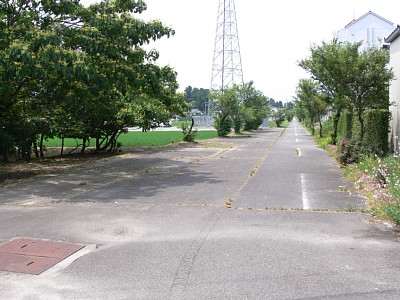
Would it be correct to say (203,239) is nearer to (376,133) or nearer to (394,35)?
(376,133)

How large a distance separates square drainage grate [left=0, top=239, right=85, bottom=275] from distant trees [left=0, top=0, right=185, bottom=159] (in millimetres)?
5729

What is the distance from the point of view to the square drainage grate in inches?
199

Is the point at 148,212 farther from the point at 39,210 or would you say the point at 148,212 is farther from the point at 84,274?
the point at 84,274

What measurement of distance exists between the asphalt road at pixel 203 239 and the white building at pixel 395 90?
5.74 m

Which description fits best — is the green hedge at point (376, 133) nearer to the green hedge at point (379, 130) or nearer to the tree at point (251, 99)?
the green hedge at point (379, 130)

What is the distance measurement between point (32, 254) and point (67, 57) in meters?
6.42

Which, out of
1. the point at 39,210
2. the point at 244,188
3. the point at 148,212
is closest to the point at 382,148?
the point at 244,188

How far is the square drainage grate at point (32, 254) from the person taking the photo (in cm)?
505

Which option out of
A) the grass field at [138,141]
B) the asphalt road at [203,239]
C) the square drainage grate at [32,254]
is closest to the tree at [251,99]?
the grass field at [138,141]

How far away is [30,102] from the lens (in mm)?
15680

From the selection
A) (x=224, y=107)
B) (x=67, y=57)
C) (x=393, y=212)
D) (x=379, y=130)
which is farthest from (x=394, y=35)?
(x=224, y=107)

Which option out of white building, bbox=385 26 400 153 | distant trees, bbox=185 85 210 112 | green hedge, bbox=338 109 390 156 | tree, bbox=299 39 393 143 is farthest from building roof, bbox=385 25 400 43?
distant trees, bbox=185 85 210 112

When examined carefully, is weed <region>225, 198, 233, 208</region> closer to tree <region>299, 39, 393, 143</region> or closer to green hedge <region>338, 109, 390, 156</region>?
green hedge <region>338, 109, 390, 156</region>

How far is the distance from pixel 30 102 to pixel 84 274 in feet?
40.3
